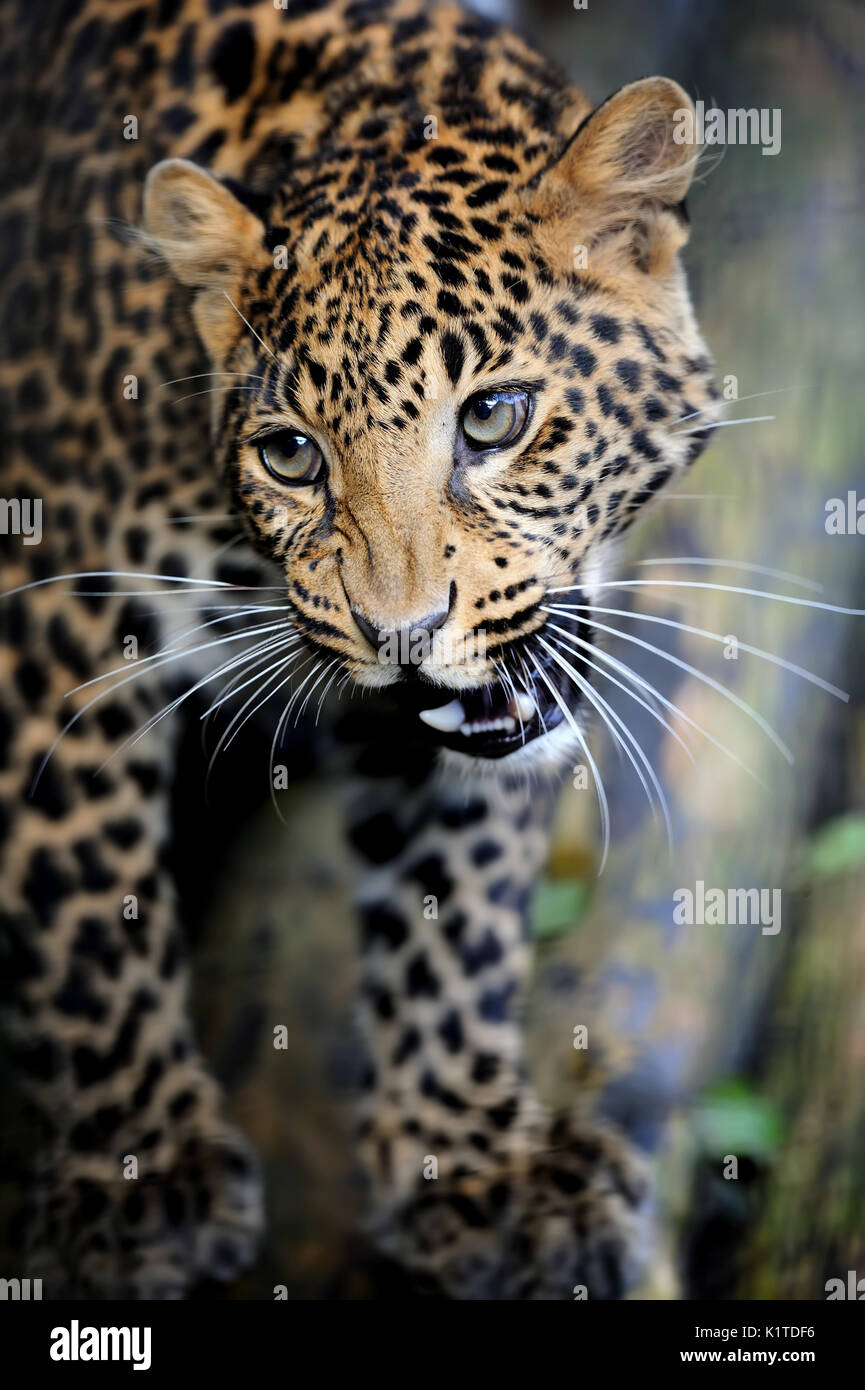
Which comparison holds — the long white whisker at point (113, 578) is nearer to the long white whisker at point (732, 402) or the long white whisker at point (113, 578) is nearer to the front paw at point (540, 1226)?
the long white whisker at point (732, 402)

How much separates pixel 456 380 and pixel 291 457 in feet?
0.87

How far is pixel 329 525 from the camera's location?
1.83m

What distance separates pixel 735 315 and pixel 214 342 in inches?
32.0

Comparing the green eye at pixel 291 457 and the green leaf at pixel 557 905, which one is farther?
the green leaf at pixel 557 905

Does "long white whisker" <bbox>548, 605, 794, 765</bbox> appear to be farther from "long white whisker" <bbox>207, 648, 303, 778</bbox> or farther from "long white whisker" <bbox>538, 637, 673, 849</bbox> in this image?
"long white whisker" <bbox>207, 648, 303, 778</bbox>

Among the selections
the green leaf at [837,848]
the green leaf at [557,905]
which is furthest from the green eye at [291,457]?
the green leaf at [837,848]

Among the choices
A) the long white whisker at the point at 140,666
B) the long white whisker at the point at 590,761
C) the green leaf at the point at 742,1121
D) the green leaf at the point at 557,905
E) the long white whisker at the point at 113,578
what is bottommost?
the green leaf at the point at 742,1121

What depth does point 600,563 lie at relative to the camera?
197 centimetres

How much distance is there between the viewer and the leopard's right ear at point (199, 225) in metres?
1.91

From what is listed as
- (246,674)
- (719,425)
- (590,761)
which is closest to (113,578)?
(246,674)

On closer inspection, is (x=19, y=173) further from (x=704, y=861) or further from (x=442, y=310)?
(x=704, y=861)

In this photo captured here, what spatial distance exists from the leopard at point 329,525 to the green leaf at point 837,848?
16.2 inches

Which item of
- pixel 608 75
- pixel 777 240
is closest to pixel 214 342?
pixel 608 75

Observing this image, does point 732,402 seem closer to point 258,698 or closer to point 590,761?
point 590,761
